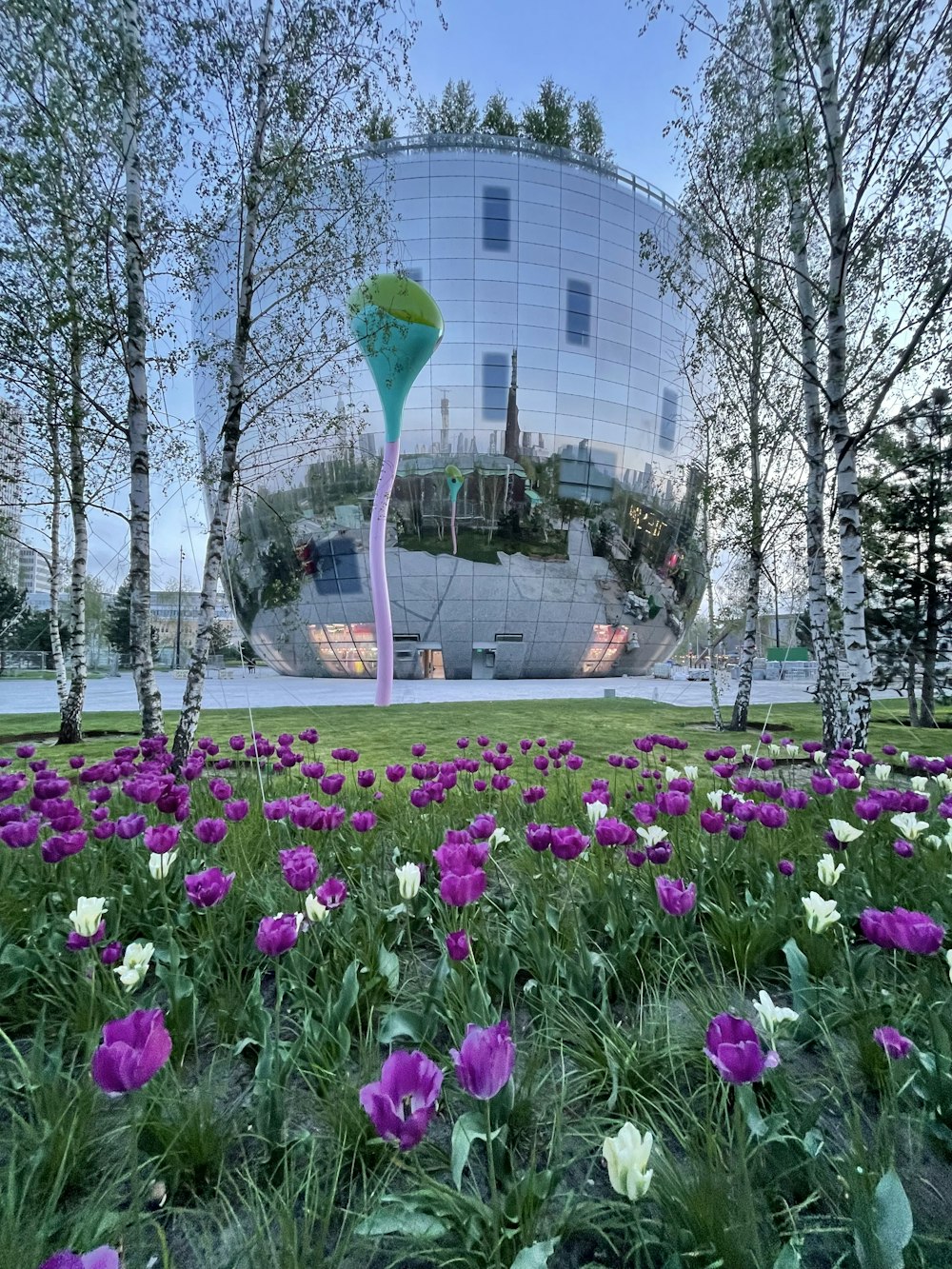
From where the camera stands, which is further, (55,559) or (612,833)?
(55,559)

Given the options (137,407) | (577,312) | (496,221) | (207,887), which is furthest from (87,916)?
(496,221)

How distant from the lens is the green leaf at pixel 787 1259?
92 centimetres

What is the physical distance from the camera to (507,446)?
26.9 metres

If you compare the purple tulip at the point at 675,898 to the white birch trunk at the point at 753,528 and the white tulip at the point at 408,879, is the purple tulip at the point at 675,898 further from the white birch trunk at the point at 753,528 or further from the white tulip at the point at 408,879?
the white birch trunk at the point at 753,528

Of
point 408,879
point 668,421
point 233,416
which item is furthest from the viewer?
point 668,421

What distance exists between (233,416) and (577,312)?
25.2 metres

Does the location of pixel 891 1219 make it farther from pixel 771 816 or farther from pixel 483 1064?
pixel 771 816

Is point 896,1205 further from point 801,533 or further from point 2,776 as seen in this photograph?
point 801,533

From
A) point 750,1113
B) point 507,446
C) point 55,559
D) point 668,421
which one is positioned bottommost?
point 750,1113

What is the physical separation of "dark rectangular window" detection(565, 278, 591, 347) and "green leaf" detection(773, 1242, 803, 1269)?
3036 centimetres

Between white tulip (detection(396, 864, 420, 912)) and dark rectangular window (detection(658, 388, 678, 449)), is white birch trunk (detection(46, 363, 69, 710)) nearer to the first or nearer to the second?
white tulip (detection(396, 864, 420, 912))

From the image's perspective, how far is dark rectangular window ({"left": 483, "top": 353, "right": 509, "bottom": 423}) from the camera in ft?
87.2

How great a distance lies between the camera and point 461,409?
87.3ft

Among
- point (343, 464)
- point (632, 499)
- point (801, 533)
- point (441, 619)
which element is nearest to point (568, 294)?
point (632, 499)
